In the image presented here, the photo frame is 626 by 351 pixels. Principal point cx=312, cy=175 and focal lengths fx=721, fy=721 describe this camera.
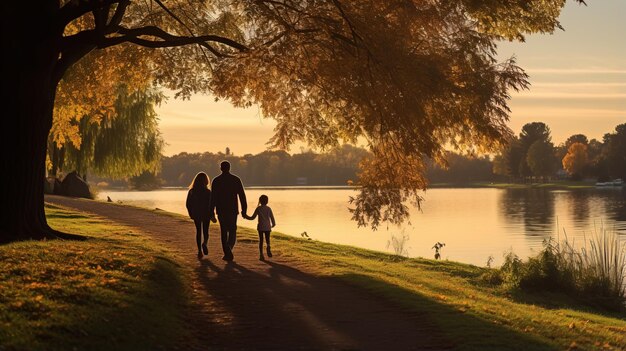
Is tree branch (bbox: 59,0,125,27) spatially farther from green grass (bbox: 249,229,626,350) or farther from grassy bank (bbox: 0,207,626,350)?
green grass (bbox: 249,229,626,350)

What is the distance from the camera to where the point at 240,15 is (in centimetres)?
2391

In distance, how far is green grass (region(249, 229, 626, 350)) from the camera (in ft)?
36.3

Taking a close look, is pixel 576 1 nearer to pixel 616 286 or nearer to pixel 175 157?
pixel 616 286

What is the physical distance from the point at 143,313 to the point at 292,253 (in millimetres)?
10489

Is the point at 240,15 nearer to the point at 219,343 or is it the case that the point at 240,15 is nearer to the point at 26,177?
the point at 26,177

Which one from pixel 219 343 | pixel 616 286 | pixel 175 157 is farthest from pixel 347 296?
pixel 175 157

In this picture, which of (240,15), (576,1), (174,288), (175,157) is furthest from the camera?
(175,157)

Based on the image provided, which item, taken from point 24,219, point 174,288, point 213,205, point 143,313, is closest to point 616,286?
point 213,205

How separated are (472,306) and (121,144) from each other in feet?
138

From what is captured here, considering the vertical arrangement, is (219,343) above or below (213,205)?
below

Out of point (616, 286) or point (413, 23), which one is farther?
point (616, 286)

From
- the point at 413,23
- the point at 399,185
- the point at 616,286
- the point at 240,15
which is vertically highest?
the point at 240,15

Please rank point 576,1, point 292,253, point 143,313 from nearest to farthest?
point 143,313 → point 576,1 → point 292,253

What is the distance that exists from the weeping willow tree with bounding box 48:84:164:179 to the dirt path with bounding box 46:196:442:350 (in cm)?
3527
